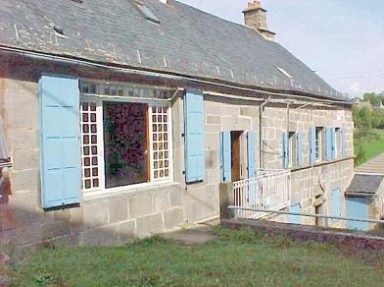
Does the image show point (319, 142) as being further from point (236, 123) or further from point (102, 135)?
point (102, 135)

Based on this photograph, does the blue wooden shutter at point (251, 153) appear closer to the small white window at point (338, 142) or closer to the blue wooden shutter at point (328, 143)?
the blue wooden shutter at point (328, 143)

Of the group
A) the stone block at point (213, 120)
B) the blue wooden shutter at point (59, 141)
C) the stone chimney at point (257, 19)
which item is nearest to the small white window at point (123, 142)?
the blue wooden shutter at point (59, 141)

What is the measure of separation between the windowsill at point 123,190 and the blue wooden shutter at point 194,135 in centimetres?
51

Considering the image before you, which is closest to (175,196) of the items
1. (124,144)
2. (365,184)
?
(124,144)

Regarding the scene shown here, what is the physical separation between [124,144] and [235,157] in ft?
10.8

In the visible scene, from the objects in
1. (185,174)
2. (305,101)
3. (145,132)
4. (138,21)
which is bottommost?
(185,174)

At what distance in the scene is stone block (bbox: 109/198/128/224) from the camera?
8062mm

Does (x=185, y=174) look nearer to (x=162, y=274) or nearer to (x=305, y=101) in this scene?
(x=162, y=274)

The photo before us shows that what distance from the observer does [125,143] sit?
11.0m

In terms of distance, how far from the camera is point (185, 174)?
9789mm

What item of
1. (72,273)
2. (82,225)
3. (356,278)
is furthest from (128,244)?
(356,278)

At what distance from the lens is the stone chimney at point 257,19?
20.2m

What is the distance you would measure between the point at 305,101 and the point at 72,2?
943 cm

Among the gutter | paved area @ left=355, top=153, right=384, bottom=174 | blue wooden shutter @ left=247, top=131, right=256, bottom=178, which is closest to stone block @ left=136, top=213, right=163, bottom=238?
the gutter
